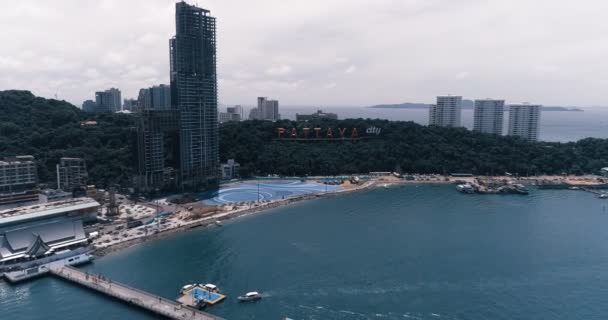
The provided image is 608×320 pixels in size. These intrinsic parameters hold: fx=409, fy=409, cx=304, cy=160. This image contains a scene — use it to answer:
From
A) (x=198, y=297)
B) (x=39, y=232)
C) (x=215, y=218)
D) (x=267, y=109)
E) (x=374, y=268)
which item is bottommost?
(x=198, y=297)

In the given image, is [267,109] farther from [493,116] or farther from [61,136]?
[61,136]

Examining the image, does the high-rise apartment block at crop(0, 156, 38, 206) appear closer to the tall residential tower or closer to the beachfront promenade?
the tall residential tower

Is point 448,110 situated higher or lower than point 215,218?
higher

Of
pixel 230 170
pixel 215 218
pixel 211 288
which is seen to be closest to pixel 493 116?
pixel 230 170

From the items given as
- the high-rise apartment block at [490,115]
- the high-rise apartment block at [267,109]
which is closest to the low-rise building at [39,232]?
the high-rise apartment block at [267,109]

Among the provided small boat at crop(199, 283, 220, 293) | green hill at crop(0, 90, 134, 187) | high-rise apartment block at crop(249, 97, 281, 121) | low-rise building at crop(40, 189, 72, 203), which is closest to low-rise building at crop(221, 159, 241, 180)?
green hill at crop(0, 90, 134, 187)

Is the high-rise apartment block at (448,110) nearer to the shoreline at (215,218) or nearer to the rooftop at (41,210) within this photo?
the shoreline at (215,218)
